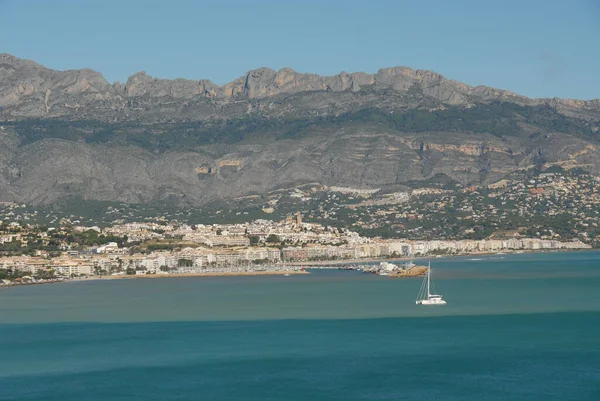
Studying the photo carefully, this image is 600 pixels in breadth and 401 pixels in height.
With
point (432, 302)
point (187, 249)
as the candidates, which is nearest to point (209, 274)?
point (187, 249)

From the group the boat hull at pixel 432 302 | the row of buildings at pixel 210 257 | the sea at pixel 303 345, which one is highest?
the row of buildings at pixel 210 257

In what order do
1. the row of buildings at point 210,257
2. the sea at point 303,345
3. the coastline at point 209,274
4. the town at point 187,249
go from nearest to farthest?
the sea at point 303,345 < the row of buildings at point 210,257 < the coastline at point 209,274 < the town at point 187,249

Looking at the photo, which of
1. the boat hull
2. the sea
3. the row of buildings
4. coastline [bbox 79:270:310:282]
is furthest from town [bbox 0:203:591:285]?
the boat hull

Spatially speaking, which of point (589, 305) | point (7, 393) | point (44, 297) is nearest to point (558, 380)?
point (7, 393)

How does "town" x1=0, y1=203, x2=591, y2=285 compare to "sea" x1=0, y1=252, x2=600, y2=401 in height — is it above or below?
above

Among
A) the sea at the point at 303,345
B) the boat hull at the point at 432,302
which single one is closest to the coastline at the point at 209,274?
the sea at the point at 303,345

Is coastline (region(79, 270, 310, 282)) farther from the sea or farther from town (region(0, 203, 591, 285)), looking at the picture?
the sea

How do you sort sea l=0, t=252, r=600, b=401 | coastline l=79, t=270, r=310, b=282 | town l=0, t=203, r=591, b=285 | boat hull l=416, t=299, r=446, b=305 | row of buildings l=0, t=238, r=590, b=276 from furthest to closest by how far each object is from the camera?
town l=0, t=203, r=591, b=285 < coastline l=79, t=270, r=310, b=282 < row of buildings l=0, t=238, r=590, b=276 < boat hull l=416, t=299, r=446, b=305 < sea l=0, t=252, r=600, b=401

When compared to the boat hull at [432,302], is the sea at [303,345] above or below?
below

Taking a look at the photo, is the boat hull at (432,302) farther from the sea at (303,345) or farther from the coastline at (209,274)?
the coastline at (209,274)
